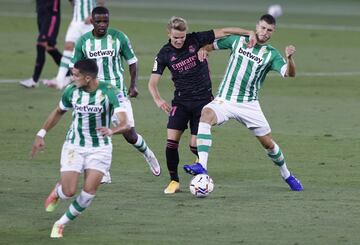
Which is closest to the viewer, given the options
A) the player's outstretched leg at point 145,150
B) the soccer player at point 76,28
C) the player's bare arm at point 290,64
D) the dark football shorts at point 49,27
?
the player's bare arm at point 290,64

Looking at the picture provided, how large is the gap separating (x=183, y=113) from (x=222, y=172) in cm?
157

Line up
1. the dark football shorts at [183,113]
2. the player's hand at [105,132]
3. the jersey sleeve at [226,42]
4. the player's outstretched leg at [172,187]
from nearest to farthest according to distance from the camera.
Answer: the player's hand at [105,132], the player's outstretched leg at [172,187], the dark football shorts at [183,113], the jersey sleeve at [226,42]

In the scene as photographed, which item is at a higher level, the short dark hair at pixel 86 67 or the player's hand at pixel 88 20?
the short dark hair at pixel 86 67

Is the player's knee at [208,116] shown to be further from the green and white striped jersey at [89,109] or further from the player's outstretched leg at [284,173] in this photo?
the green and white striped jersey at [89,109]

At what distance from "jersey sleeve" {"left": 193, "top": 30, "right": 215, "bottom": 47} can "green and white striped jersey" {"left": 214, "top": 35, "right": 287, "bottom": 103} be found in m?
0.25

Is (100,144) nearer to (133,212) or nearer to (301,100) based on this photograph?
(133,212)

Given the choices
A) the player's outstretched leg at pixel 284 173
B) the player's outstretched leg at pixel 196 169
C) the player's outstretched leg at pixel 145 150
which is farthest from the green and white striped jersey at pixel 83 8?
the player's outstretched leg at pixel 196 169

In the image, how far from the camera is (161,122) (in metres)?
20.0

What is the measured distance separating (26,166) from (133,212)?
351 centimetres

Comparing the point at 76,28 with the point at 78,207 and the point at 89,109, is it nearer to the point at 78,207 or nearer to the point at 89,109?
the point at 89,109

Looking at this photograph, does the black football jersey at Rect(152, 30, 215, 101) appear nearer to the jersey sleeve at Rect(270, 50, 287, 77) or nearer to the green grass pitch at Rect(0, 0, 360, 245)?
the jersey sleeve at Rect(270, 50, 287, 77)

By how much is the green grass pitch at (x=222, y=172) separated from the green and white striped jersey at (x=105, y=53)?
1353mm

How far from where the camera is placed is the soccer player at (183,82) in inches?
558

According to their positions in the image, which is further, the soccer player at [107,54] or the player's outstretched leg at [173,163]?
the soccer player at [107,54]
